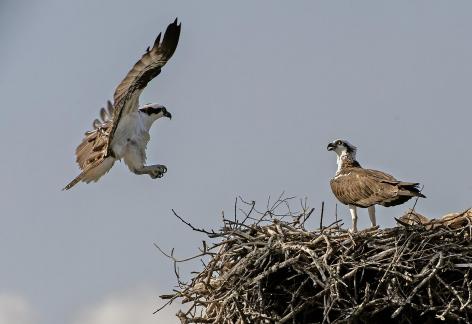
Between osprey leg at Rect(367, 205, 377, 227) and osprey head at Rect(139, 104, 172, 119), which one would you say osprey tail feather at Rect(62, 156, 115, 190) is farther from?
osprey leg at Rect(367, 205, 377, 227)

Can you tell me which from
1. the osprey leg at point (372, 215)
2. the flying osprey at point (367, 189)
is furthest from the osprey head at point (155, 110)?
the osprey leg at point (372, 215)

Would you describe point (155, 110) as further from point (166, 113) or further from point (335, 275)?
point (335, 275)

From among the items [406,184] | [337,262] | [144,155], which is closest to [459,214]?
[406,184]

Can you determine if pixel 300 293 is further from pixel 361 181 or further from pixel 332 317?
pixel 361 181

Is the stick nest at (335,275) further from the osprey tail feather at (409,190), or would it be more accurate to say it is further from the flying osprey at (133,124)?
the flying osprey at (133,124)

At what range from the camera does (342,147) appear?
1491cm

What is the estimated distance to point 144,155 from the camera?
622 inches

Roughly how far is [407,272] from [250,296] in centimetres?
151

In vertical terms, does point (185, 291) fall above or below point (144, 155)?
below

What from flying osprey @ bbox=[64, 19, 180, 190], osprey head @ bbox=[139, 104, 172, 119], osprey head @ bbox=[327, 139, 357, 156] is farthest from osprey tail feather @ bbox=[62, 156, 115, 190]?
osprey head @ bbox=[327, 139, 357, 156]

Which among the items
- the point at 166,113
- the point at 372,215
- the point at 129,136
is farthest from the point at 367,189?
the point at 166,113

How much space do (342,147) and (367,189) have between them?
1432 millimetres

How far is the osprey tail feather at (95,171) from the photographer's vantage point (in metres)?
15.4

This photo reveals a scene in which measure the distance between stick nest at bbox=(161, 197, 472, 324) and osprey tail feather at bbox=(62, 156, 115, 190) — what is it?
3015 millimetres
